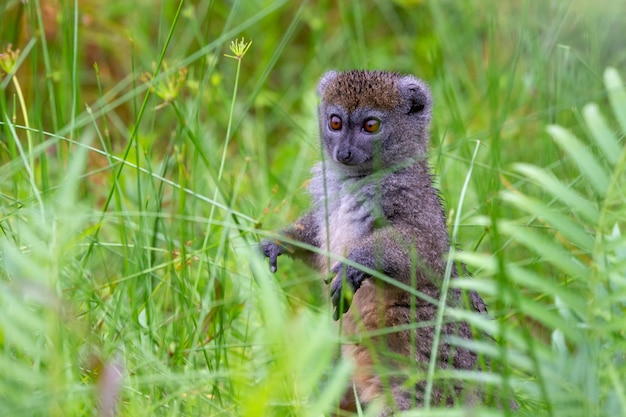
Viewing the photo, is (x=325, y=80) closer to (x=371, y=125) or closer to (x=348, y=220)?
(x=371, y=125)

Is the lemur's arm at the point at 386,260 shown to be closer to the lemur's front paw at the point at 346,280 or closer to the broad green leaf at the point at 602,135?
the lemur's front paw at the point at 346,280

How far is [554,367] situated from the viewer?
2.43 metres

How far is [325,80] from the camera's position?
4.98 metres

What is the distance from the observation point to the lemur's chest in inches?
173

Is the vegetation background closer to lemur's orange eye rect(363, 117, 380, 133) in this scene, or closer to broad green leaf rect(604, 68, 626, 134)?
broad green leaf rect(604, 68, 626, 134)

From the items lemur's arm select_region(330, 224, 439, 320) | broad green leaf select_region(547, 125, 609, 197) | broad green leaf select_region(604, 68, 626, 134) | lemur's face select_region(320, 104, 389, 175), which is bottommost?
lemur's arm select_region(330, 224, 439, 320)

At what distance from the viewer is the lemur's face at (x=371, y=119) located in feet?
15.1

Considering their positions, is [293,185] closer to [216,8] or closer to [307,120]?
[307,120]

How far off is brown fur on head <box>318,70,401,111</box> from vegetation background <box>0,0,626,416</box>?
37 cm

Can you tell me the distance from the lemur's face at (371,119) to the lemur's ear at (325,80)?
52 millimetres

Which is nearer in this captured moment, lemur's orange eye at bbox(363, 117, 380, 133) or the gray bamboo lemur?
the gray bamboo lemur

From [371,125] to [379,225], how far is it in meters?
0.63

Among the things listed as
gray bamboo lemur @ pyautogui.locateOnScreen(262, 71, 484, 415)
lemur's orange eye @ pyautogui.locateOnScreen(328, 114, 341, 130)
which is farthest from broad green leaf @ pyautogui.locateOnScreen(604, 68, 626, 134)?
lemur's orange eye @ pyautogui.locateOnScreen(328, 114, 341, 130)

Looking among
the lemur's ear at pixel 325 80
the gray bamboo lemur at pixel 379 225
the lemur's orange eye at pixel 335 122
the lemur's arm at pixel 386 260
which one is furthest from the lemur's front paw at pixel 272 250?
the lemur's ear at pixel 325 80
